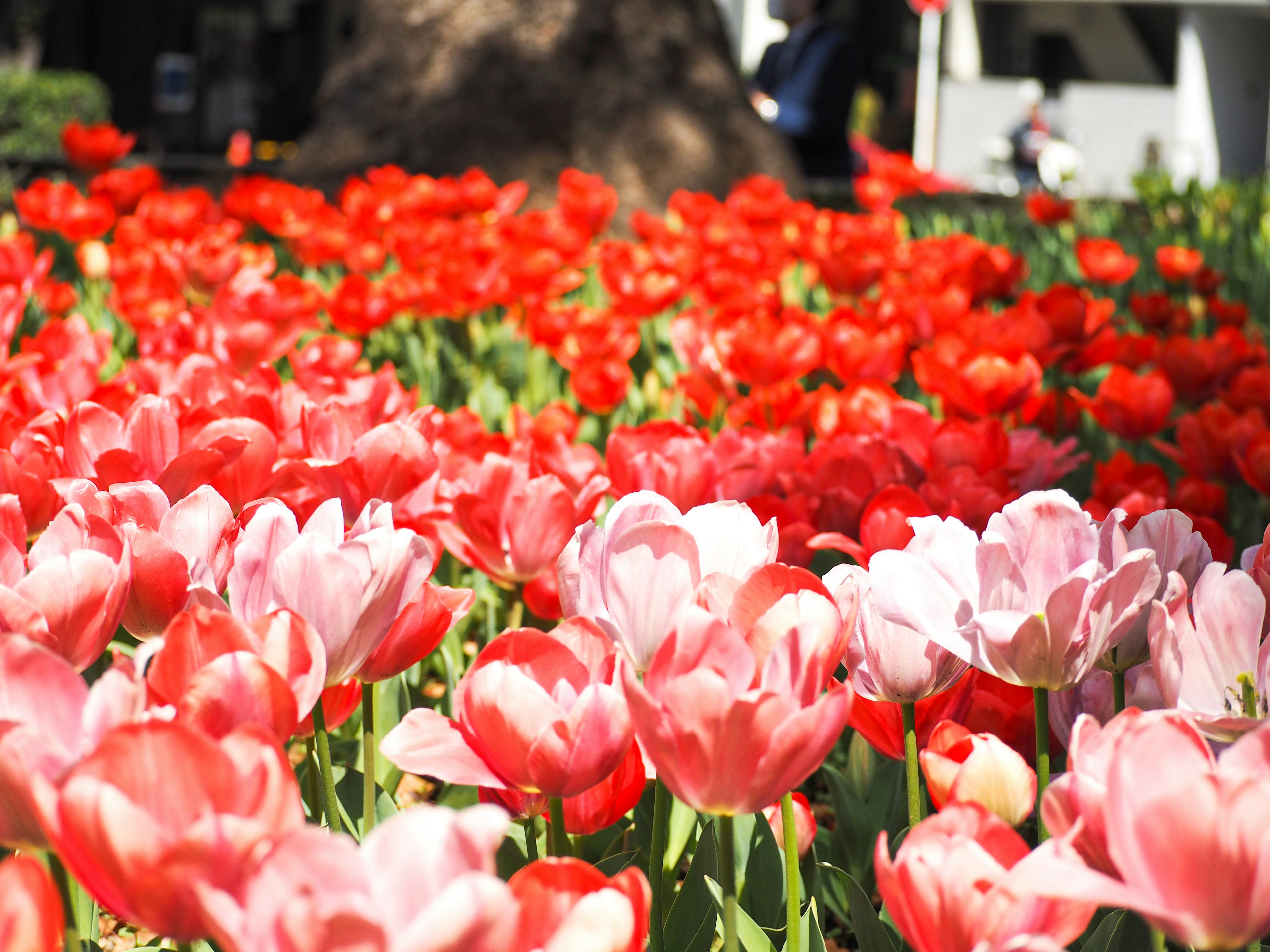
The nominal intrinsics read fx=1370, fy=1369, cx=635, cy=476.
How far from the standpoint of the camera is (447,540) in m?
1.29

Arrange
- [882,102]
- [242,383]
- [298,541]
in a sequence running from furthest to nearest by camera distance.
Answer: [882,102], [242,383], [298,541]

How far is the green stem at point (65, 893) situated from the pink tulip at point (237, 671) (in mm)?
90

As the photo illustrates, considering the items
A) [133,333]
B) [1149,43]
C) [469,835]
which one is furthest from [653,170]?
[1149,43]

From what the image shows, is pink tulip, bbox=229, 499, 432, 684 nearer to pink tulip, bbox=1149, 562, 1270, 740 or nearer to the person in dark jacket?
pink tulip, bbox=1149, 562, 1270, 740

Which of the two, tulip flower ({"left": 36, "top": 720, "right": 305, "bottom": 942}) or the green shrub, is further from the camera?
the green shrub

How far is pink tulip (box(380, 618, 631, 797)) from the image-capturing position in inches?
28.6

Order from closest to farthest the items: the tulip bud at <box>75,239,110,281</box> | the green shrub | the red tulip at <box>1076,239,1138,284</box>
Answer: the tulip bud at <box>75,239,110,281</box> → the red tulip at <box>1076,239,1138,284</box> → the green shrub

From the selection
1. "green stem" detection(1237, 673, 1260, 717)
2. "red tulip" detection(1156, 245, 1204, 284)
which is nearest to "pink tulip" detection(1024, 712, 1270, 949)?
"green stem" detection(1237, 673, 1260, 717)

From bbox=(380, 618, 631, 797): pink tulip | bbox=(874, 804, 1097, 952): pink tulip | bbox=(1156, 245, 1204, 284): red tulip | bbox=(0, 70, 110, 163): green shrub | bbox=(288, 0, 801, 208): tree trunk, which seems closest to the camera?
bbox=(874, 804, 1097, 952): pink tulip

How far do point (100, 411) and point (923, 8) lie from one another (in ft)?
45.6

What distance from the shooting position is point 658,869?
857 mm

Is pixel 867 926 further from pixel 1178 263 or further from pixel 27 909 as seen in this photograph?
pixel 1178 263

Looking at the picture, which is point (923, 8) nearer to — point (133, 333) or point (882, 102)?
point (882, 102)

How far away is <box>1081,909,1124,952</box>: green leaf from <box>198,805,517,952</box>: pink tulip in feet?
1.39
